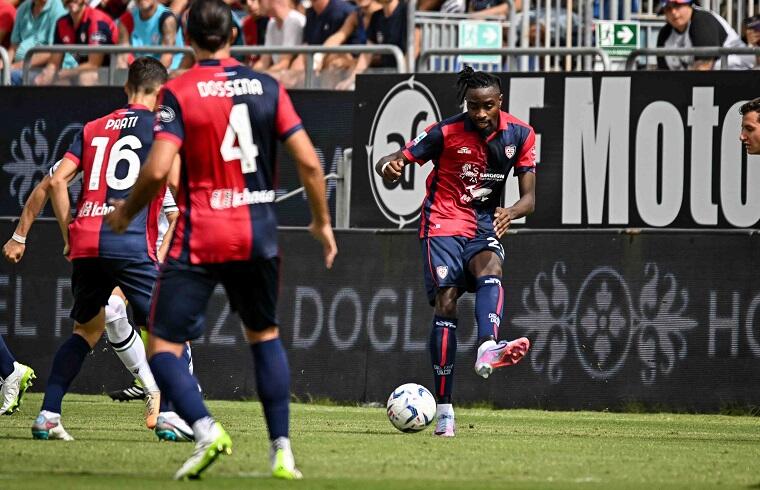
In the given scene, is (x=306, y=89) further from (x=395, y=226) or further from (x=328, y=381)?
(x=328, y=381)

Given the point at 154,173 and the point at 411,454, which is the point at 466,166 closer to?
the point at 411,454

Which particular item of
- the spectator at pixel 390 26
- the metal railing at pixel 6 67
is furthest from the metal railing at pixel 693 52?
the metal railing at pixel 6 67

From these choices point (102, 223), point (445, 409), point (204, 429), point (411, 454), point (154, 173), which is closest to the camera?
→ point (204, 429)

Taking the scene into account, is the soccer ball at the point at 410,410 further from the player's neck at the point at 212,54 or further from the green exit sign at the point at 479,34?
the green exit sign at the point at 479,34

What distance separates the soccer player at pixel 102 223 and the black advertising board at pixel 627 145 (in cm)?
→ 491

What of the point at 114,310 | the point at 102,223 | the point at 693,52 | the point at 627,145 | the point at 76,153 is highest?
the point at 693,52

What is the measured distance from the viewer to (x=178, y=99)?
7078 millimetres

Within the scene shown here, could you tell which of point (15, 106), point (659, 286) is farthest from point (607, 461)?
point (15, 106)

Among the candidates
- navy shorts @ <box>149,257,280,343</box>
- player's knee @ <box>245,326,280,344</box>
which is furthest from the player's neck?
player's knee @ <box>245,326,280,344</box>

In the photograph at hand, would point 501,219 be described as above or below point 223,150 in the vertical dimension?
below

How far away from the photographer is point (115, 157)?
956 cm

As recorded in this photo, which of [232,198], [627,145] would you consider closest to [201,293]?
[232,198]

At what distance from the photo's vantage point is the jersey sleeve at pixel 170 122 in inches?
276

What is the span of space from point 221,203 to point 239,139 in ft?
1.02
